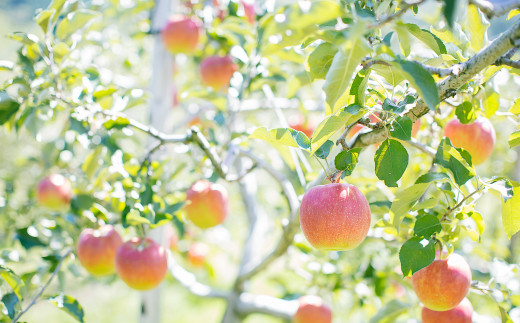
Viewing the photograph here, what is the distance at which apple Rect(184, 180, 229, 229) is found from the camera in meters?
1.45

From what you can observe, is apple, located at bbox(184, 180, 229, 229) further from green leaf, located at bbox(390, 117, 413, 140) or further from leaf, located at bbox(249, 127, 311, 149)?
green leaf, located at bbox(390, 117, 413, 140)

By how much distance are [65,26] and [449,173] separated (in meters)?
1.06

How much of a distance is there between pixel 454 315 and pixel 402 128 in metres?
0.54

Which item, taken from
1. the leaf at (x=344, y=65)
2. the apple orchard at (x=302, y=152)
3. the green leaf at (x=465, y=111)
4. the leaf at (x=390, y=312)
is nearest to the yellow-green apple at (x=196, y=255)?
the apple orchard at (x=302, y=152)

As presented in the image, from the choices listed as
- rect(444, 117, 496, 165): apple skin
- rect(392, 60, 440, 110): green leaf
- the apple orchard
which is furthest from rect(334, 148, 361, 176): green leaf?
rect(444, 117, 496, 165): apple skin

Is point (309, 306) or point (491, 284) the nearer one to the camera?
point (491, 284)

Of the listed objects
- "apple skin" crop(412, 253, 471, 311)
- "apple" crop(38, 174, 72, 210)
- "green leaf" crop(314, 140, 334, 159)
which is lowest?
"apple" crop(38, 174, 72, 210)

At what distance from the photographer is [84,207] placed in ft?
4.36

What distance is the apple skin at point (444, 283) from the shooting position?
0.93m

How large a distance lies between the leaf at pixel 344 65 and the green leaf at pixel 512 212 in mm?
464

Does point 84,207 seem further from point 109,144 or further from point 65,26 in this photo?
point 65,26

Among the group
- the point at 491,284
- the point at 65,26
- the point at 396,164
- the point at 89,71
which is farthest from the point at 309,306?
A: the point at 65,26

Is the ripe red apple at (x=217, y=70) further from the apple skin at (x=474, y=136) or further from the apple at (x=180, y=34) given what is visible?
the apple skin at (x=474, y=136)

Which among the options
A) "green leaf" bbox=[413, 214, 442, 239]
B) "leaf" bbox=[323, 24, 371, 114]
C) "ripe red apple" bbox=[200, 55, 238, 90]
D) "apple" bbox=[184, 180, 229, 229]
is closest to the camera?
"leaf" bbox=[323, 24, 371, 114]
